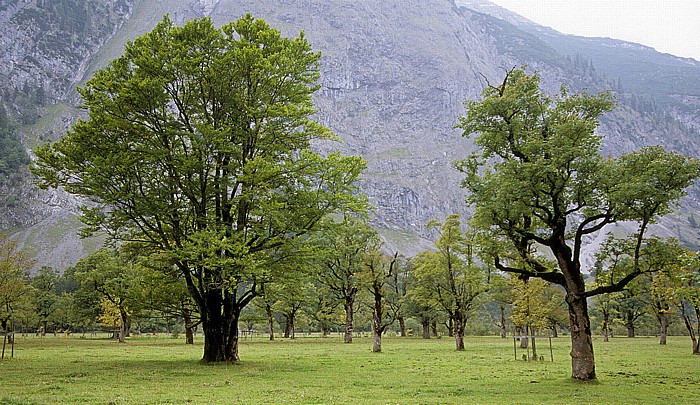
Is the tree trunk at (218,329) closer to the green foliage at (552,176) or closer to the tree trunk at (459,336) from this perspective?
the green foliage at (552,176)

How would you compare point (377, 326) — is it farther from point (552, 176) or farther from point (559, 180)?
point (552, 176)

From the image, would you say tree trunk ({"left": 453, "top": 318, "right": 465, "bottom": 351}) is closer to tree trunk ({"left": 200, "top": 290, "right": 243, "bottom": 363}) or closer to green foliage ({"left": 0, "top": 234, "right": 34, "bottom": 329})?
tree trunk ({"left": 200, "top": 290, "right": 243, "bottom": 363})

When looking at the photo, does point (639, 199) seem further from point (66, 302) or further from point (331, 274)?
point (66, 302)

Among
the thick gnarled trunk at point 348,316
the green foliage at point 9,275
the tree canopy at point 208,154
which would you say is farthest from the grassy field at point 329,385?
the thick gnarled trunk at point 348,316

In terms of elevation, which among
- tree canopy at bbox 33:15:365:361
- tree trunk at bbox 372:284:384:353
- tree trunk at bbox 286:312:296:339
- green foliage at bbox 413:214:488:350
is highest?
tree canopy at bbox 33:15:365:361

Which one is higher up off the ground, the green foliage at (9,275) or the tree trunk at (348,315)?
the green foliage at (9,275)

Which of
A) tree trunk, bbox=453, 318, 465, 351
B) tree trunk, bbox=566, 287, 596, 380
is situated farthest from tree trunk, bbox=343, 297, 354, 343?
tree trunk, bbox=566, 287, 596, 380

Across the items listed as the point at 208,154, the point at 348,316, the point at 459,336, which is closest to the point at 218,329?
the point at 208,154

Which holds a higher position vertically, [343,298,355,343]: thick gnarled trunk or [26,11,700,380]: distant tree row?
[26,11,700,380]: distant tree row

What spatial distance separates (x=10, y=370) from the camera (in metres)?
23.7

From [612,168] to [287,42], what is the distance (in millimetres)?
17827

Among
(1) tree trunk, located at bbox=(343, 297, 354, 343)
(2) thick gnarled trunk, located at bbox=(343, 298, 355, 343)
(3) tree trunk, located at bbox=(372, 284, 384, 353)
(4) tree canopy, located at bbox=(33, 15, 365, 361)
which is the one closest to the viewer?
(4) tree canopy, located at bbox=(33, 15, 365, 361)

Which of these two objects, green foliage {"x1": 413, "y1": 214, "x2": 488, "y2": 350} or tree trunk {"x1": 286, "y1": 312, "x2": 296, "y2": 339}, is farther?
tree trunk {"x1": 286, "y1": 312, "x2": 296, "y2": 339}

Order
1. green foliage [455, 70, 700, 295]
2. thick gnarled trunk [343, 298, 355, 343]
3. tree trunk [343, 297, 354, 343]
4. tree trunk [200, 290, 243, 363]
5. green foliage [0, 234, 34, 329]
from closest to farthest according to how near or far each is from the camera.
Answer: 1. green foliage [455, 70, 700, 295]
2. tree trunk [200, 290, 243, 363]
3. green foliage [0, 234, 34, 329]
4. tree trunk [343, 297, 354, 343]
5. thick gnarled trunk [343, 298, 355, 343]
